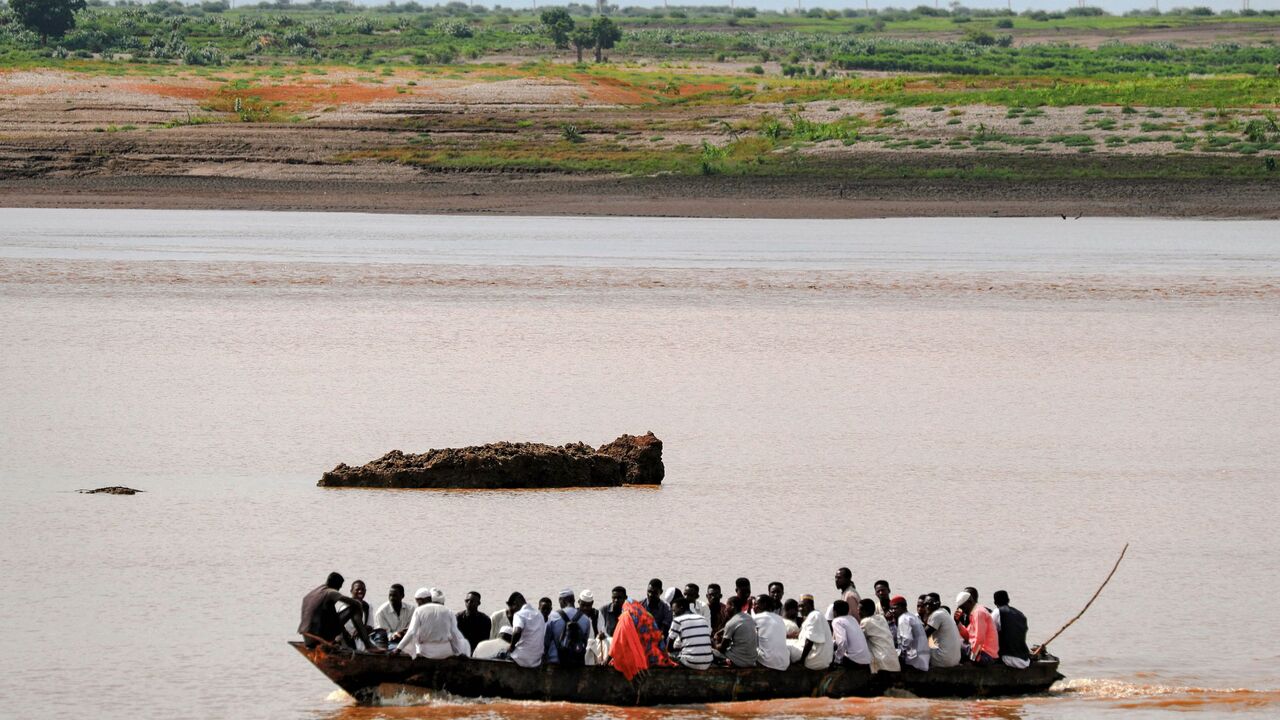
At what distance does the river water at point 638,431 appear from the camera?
1889 centimetres

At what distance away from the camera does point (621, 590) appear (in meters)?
17.0

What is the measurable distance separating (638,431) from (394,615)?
12.1 m

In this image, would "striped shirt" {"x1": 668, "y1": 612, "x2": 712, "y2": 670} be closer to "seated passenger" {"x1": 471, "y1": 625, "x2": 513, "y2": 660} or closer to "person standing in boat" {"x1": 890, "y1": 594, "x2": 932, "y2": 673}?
"seated passenger" {"x1": 471, "y1": 625, "x2": 513, "y2": 660}

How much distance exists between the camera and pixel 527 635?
54.9 ft

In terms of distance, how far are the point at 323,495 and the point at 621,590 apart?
8.85 meters

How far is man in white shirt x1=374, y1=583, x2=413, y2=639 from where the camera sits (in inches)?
682

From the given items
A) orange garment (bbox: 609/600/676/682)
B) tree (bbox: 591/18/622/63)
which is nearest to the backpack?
orange garment (bbox: 609/600/676/682)

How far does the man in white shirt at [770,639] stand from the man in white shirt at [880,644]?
0.87 meters

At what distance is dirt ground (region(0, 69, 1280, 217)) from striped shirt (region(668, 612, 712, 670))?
4686 centimetres

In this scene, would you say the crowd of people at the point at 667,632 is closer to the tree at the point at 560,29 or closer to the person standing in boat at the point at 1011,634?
the person standing in boat at the point at 1011,634

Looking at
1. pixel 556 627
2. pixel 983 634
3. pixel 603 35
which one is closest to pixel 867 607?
pixel 983 634

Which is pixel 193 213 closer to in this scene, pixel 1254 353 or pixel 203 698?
pixel 1254 353

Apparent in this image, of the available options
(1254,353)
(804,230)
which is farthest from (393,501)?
(804,230)

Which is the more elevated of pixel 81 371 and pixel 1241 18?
pixel 1241 18
